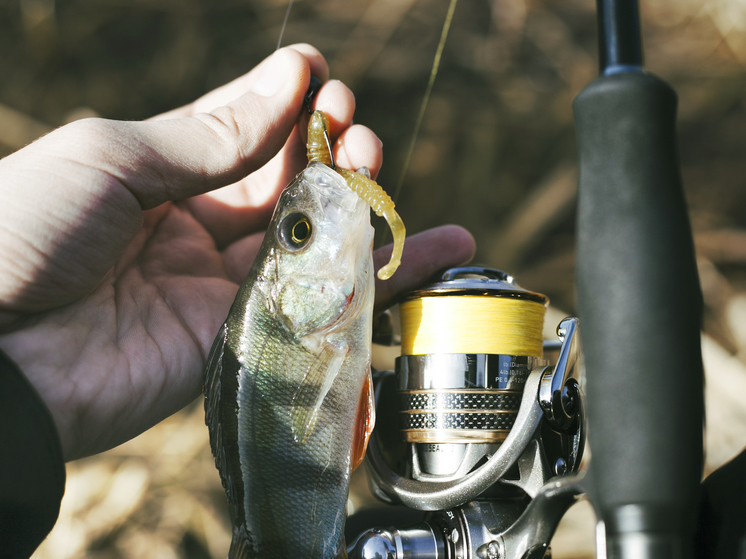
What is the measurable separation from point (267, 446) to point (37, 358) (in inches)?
23.7

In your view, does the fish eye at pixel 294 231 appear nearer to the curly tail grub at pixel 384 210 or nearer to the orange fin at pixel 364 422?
the curly tail grub at pixel 384 210

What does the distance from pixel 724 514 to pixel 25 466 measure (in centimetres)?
130

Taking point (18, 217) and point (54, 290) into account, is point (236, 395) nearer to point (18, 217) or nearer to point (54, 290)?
point (54, 290)

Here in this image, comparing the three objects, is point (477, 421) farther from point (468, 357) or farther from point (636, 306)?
point (636, 306)

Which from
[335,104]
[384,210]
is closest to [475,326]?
[384,210]

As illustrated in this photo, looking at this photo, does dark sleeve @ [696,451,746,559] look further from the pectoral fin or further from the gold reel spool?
the pectoral fin

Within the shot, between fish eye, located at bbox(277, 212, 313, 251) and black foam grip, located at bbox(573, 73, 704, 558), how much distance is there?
2.21ft

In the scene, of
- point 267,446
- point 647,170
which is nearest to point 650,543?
point 647,170

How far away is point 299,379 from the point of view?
1.22m

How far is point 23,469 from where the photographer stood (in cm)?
115

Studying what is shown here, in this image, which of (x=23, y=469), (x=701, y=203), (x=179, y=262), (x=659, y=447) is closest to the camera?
(x=659, y=447)

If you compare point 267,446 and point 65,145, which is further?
point 65,145

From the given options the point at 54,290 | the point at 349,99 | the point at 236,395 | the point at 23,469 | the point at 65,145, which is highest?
the point at 349,99

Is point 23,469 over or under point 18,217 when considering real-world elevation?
under
